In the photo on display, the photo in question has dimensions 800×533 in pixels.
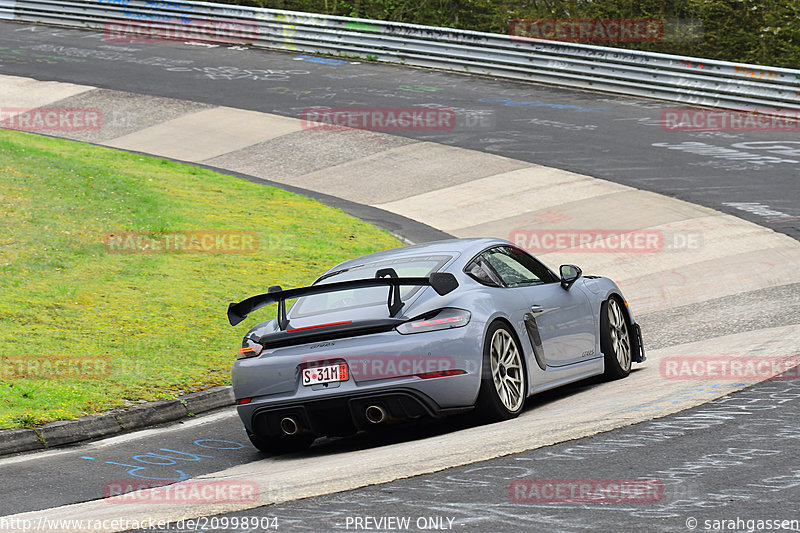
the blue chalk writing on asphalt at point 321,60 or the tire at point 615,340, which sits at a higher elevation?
the blue chalk writing on asphalt at point 321,60

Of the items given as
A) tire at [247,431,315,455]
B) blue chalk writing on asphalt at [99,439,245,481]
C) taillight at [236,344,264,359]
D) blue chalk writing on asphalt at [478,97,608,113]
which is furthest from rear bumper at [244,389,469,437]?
blue chalk writing on asphalt at [478,97,608,113]

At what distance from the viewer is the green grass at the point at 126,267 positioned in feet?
32.0

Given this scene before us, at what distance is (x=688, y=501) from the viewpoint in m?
5.23

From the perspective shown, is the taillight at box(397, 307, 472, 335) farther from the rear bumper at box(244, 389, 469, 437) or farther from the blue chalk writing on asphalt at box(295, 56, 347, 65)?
the blue chalk writing on asphalt at box(295, 56, 347, 65)

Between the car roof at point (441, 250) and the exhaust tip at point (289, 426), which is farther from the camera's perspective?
the car roof at point (441, 250)

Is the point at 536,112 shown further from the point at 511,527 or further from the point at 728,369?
the point at 511,527

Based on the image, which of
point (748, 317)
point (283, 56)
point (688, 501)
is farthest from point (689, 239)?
point (283, 56)

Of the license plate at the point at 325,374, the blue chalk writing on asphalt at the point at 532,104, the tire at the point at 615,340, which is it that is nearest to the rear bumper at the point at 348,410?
the license plate at the point at 325,374

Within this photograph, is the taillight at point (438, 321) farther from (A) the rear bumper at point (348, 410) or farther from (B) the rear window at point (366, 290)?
(A) the rear bumper at point (348, 410)

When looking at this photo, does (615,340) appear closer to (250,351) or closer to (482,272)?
(482,272)

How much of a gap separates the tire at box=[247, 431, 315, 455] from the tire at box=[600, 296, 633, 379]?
108 inches

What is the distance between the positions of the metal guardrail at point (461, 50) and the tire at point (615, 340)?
14583 millimetres

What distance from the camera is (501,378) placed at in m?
7.63

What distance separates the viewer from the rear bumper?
7211mm
